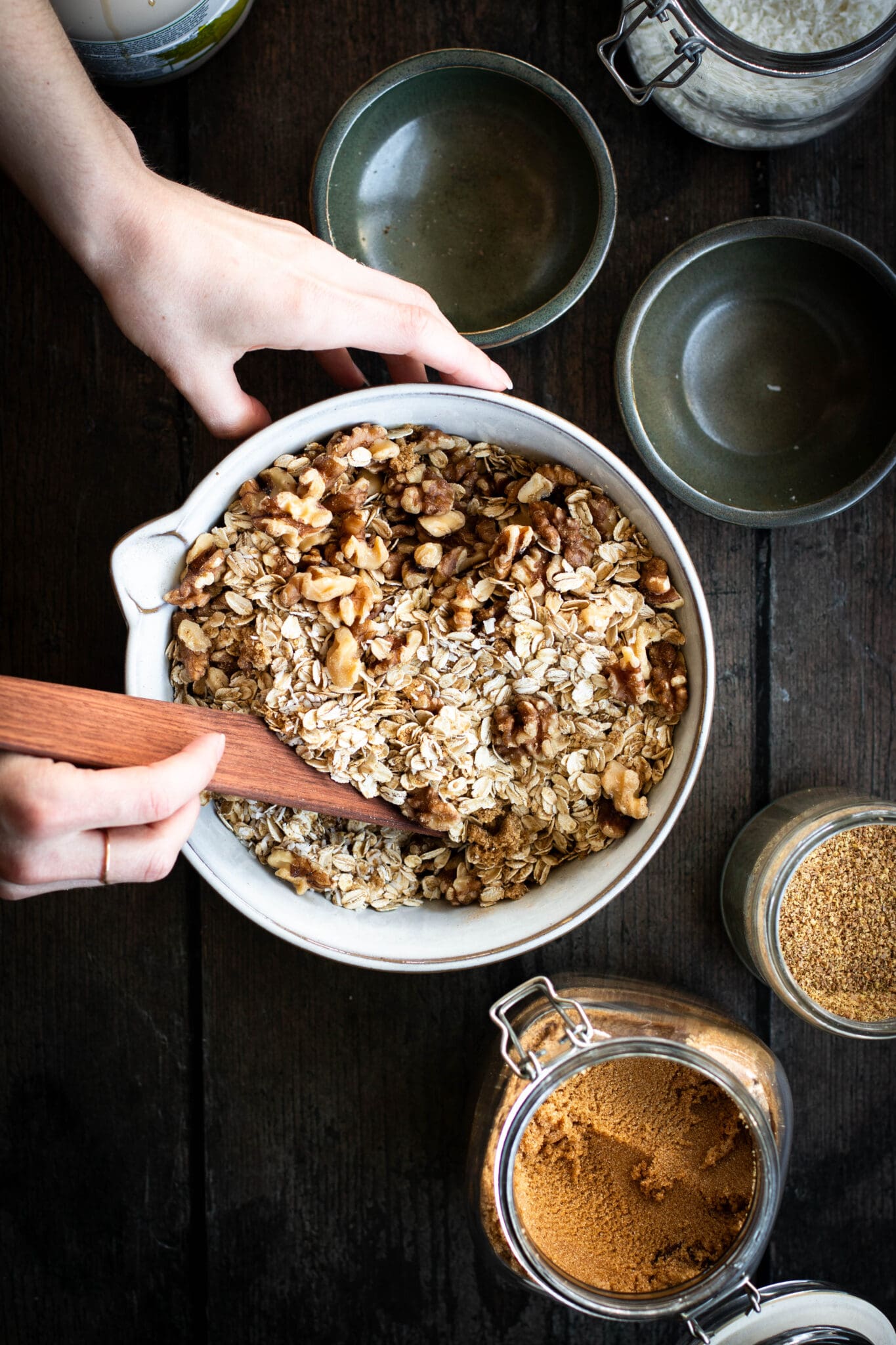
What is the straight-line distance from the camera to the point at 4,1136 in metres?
1.06

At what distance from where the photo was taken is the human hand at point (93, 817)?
0.67 meters

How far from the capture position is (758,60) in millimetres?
836

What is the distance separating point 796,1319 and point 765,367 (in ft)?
3.13

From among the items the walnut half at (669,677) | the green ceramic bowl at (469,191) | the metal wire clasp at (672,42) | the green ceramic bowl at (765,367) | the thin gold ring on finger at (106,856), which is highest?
the metal wire clasp at (672,42)

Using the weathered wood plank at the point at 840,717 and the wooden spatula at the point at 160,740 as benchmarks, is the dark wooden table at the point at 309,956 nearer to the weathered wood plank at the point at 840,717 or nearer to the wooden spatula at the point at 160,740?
the weathered wood plank at the point at 840,717

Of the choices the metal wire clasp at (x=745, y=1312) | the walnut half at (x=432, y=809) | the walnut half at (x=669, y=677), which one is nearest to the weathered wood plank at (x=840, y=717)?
the metal wire clasp at (x=745, y=1312)

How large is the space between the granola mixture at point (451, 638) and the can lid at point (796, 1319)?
490mm

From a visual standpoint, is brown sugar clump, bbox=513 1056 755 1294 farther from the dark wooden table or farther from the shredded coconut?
the shredded coconut

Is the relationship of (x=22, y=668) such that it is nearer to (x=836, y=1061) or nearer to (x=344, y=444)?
(x=344, y=444)

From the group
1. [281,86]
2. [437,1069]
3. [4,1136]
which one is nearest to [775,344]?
[281,86]

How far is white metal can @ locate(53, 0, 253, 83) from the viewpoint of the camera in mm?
828

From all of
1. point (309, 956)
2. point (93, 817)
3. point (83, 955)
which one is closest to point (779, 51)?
point (93, 817)

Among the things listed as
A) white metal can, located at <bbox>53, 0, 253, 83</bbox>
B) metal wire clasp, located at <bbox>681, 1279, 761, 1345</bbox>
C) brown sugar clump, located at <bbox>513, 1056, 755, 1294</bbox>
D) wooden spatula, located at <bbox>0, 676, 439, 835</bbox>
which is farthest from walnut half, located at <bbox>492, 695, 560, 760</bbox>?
white metal can, located at <bbox>53, 0, 253, 83</bbox>

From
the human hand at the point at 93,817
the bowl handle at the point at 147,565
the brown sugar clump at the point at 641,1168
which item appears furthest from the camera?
the brown sugar clump at the point at 641,1168
